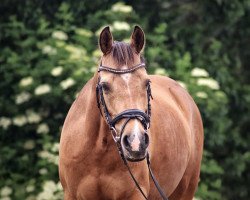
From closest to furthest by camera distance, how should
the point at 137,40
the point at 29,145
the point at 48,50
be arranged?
the point at 137,40 < the point at 48,50 < the point at 29,145

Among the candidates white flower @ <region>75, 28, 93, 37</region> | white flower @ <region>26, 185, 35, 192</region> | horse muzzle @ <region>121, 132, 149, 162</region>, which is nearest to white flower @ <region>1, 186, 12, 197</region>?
white flower @ <region>26, 185, 35, 192</region>

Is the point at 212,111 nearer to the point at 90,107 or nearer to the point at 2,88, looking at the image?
the point at 2,88

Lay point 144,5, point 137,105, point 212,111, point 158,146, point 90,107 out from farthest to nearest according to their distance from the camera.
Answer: point 144,5
point 212,111
point 158,146
point 90,107
point 137,105

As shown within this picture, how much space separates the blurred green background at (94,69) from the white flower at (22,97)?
0.01 metres

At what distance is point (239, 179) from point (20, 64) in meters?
3.74

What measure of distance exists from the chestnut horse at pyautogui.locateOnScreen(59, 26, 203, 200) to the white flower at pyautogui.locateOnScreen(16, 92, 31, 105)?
3434mm

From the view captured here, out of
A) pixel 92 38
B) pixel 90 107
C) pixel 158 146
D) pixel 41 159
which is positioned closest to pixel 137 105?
pixel 90 107

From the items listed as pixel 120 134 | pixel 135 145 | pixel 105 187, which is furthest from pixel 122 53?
pixel 105 187

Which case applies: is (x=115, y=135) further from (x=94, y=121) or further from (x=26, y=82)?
(x=26, y=82)

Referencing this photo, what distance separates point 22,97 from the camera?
32.9 feet

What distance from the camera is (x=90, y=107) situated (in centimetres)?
558

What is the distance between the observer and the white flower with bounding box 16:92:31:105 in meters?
9.95

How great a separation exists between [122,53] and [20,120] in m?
5.05

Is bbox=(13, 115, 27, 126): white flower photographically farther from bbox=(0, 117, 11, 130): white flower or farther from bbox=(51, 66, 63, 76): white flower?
bbox=(51, 66, 63, 76): white flower
